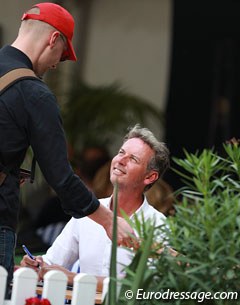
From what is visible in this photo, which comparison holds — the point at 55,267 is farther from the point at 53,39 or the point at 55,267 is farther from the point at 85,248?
the point at 53,39

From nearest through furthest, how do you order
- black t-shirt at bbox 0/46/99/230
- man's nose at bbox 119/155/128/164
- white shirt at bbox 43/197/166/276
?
black t-shirt at bbox 0/46/99/230 → white shirt at bbox 43/197/166/276 → man's nose at bbox 119/155/128/164

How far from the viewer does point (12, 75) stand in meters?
3.83

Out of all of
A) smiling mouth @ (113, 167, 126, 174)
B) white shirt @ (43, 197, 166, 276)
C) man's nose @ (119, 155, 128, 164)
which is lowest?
white shirt @ (43, 197, 166, 276)

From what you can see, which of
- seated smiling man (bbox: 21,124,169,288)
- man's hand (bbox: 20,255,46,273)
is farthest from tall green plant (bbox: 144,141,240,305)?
seated smiling man (bbox: 21,124,169,288)

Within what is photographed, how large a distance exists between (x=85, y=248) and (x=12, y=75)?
111 cm

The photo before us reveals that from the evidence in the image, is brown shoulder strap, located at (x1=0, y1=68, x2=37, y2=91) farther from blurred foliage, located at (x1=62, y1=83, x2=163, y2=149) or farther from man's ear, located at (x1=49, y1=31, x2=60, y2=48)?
blurred foliage, located at (x1=62, y1=83, x2=163, y2=149)

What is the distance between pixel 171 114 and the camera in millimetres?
8391

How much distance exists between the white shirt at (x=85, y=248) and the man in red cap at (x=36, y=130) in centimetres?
66

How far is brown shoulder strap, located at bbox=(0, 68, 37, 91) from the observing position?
3814mm

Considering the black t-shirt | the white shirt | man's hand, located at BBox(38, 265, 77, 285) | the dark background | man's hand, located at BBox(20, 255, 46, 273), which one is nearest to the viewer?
the black t-shirt

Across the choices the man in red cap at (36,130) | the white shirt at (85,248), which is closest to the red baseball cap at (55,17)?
the man in red cap at (36,130)

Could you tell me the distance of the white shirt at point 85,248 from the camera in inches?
182

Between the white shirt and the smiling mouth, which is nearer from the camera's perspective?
the white shirt

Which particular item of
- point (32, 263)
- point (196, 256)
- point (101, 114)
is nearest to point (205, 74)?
point (101, 114)
